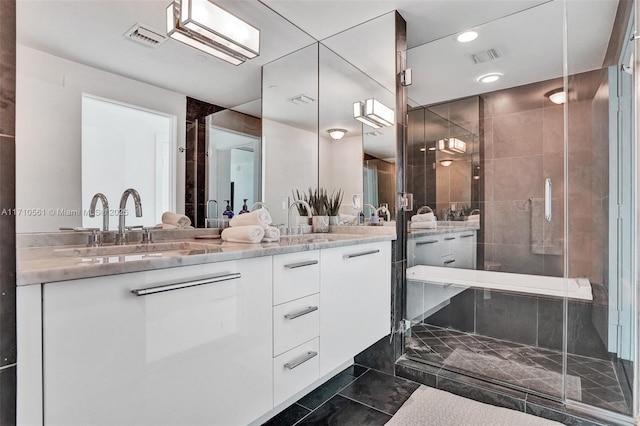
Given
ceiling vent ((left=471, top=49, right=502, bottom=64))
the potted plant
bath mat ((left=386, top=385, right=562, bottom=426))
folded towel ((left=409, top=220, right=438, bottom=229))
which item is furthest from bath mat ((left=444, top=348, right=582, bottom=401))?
ceiling vent ((left=471, top=49, right=502, bottom=64))

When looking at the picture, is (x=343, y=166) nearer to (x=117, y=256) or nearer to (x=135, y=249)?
(x=135, y=249)

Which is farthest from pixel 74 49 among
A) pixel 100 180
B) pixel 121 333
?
pixel 121 333

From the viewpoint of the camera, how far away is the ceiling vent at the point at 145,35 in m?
1.55

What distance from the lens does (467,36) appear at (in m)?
2.45

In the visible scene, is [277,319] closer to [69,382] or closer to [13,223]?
A: [69,382]

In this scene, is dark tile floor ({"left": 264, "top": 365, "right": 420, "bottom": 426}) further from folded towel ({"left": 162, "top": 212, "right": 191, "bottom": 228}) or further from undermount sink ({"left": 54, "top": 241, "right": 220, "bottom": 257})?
folded towel ({"left": 162, "top": 212, "right": 191, "bottom": 228})

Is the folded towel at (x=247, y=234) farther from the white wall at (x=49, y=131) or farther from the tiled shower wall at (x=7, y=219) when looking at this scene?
the tiled shower wall at (x=7, y=219)

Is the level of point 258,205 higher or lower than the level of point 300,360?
higher

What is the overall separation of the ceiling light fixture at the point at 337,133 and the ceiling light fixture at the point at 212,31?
787 mm

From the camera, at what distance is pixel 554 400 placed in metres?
1.77

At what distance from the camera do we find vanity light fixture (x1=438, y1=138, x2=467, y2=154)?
299cm

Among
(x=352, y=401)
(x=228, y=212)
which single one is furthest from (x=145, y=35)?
(x=352, y=401)

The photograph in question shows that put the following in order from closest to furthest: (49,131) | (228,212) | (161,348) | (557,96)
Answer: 1. (161,348)
2. (49,131)
3. (228,212)
4. (557,96)

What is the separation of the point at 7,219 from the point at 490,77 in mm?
3186
